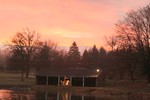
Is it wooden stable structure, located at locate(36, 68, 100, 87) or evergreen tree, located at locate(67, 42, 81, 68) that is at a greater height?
evergreen tree, located at locate(67, 42, 81, 68)

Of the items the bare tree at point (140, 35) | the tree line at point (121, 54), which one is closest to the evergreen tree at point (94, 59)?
the tree line at point (121, 54)

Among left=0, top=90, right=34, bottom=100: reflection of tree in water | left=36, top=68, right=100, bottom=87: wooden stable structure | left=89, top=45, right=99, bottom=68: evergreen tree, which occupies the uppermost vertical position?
left=89, top=45, right=99, bottom=68: evergreen tree

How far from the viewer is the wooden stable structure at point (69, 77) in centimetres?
7581

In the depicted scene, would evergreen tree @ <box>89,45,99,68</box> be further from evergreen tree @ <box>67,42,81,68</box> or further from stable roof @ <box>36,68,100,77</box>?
stable roof @ <box>36,68,100,77</box>

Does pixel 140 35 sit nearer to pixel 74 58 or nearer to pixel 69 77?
pixel 69 77

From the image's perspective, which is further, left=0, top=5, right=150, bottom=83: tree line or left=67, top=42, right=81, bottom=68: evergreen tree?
left=67, top=42, right=81, bottom=68: evergreen tree

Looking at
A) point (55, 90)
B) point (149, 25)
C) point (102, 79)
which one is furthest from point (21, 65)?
point (149, 25)

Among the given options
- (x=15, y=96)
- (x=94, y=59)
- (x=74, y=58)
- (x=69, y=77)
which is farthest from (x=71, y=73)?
(x=74, y=58)

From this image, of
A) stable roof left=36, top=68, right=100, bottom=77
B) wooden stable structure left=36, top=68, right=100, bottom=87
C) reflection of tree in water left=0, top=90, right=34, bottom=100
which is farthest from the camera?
stable roof left=36, top=68, right=100, bottom=77

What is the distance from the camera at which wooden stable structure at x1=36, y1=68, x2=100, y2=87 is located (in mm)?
75812

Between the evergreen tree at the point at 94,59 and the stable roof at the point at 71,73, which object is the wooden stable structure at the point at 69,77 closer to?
the stable roof at the point at 71,73

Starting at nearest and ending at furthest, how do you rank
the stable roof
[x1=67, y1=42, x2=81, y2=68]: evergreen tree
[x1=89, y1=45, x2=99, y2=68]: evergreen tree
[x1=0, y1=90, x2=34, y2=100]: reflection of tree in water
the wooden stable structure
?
[x1=0, y1=90, x2=34, y2=100]: reflection of tree in water, the wooden stable structure, the stable roof, [x1=89, y1=45, x2=99, y2=68]: evergreen tree, [x1=67, y1=42, x2=81, y2=68]: evergreen tree

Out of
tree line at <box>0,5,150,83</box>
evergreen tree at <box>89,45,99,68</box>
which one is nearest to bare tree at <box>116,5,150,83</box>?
tree line at <box>0,5,150,83</box>

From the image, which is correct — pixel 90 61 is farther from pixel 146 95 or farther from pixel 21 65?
pixel 146 95
